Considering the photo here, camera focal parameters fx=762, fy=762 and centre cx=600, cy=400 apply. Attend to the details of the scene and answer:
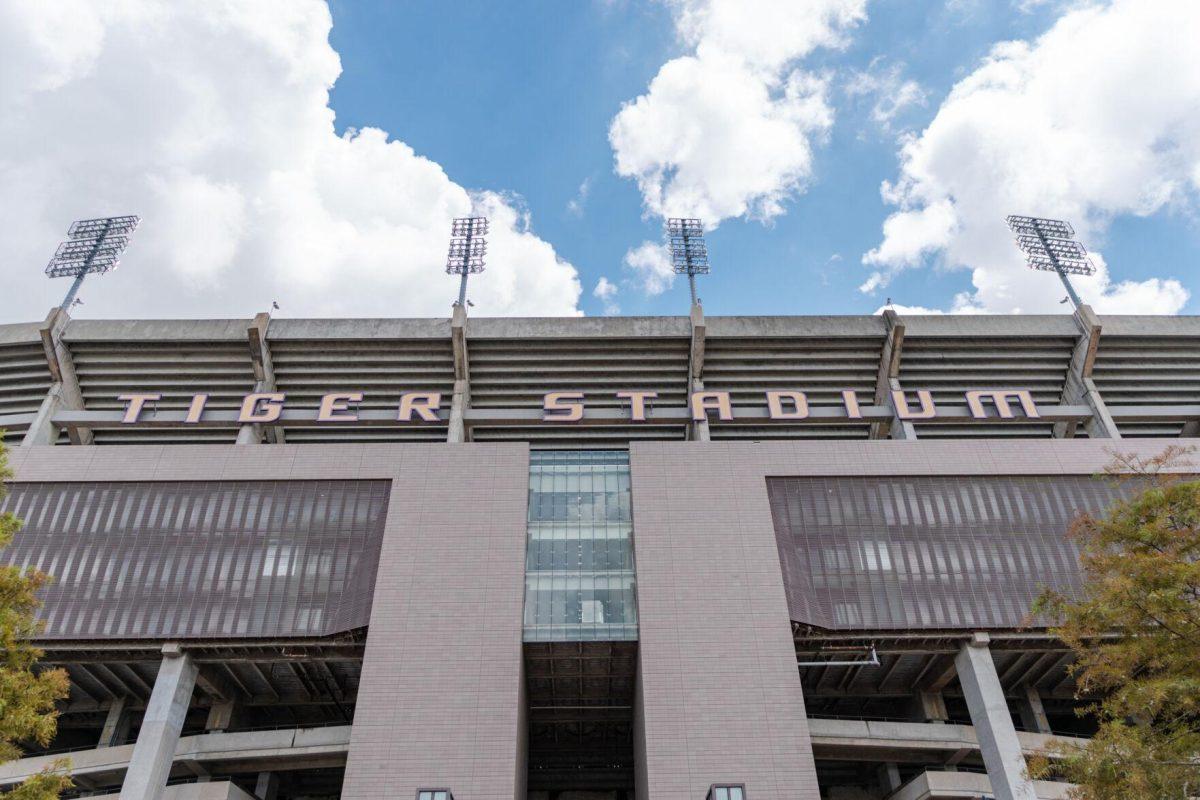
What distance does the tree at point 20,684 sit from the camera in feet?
70.3

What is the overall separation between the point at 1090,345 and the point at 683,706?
4502 cm

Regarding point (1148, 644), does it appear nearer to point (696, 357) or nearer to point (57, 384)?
→ point (696, 357)

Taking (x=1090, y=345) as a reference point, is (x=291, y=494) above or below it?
below

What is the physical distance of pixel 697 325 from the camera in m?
60.9

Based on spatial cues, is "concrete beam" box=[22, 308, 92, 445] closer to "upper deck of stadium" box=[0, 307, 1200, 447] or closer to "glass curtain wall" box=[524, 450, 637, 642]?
"upper deck of stadium" box=[0, 307, 1200, 447]

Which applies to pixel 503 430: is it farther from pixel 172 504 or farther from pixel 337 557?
pixel 172 504

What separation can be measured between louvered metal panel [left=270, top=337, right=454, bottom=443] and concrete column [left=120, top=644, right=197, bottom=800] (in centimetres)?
2162

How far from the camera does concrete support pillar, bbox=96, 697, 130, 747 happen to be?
171 feet

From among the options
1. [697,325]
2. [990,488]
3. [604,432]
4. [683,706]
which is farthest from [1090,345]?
[683,706]

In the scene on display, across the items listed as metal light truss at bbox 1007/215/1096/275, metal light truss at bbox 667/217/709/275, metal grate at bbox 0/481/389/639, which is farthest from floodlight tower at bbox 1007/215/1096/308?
metal grate at bbox 0/481/389/639

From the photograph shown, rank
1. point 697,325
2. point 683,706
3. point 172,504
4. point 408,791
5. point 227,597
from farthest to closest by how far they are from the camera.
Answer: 1. point 697,325
2. point 172,504
3. point 227,597
4. point 683,706
5. point 408,791

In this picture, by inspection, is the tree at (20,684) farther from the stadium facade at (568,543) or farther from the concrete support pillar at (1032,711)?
the concrete support pillar at (1032,711)

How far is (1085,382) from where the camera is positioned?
61312mm

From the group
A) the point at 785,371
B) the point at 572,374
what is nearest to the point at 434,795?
the point at 572,374
